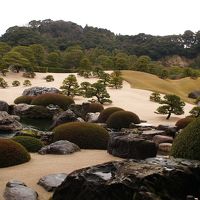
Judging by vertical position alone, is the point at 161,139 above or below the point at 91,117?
above

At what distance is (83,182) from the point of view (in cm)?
839

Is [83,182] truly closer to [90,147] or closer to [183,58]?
[90,147]

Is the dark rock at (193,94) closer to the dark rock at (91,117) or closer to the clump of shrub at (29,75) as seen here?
the clump of shrub at (29,75)

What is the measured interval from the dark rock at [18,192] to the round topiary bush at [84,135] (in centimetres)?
682

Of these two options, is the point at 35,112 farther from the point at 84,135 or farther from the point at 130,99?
the point at 84,135

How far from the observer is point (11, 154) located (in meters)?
12.8

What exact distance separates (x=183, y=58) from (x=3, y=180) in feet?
320

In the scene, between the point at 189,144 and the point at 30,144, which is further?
the point at 30,144

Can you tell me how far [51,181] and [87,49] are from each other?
94.1m

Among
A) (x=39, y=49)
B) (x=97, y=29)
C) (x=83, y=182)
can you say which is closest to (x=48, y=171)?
(x=83, y=182)

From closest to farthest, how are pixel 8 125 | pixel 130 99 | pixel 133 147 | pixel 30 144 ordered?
pixel 133 147
pixel 30 144
pixel 8 125
pixel 130 99

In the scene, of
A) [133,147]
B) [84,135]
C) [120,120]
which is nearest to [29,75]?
[120,120]

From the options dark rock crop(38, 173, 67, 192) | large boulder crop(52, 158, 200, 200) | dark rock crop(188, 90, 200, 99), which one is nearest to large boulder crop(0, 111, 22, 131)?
dark rock crop(38, 173, 67, 192)

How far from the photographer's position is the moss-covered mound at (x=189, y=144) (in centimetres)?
1024
